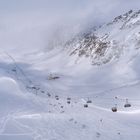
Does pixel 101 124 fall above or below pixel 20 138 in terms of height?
above

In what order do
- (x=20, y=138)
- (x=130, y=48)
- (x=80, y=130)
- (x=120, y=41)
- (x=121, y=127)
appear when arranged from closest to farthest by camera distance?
(x=20, y=138), (x=80, y=130), (x=121, y=127), (x=130, y=48), (x=120, y=41)

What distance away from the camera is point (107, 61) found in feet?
615

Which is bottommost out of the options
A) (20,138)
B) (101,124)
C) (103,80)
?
(20,138)

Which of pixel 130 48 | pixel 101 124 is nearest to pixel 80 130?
pixel 101 124

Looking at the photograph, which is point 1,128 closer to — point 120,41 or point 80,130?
point 80,130

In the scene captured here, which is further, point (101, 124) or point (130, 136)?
point (101, 124)

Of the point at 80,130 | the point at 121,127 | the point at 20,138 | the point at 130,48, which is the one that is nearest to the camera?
the point at 20,138

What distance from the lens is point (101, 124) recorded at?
27156 millimetres

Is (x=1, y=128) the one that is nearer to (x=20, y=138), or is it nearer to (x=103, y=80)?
(x=20, y=138)

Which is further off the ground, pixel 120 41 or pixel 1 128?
pixel 120 41

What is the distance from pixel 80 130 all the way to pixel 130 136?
130 inches

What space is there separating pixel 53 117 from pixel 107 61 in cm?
15934

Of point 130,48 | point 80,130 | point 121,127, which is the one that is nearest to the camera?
point 80,130

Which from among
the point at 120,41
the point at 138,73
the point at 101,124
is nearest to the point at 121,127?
the point at 101,124
